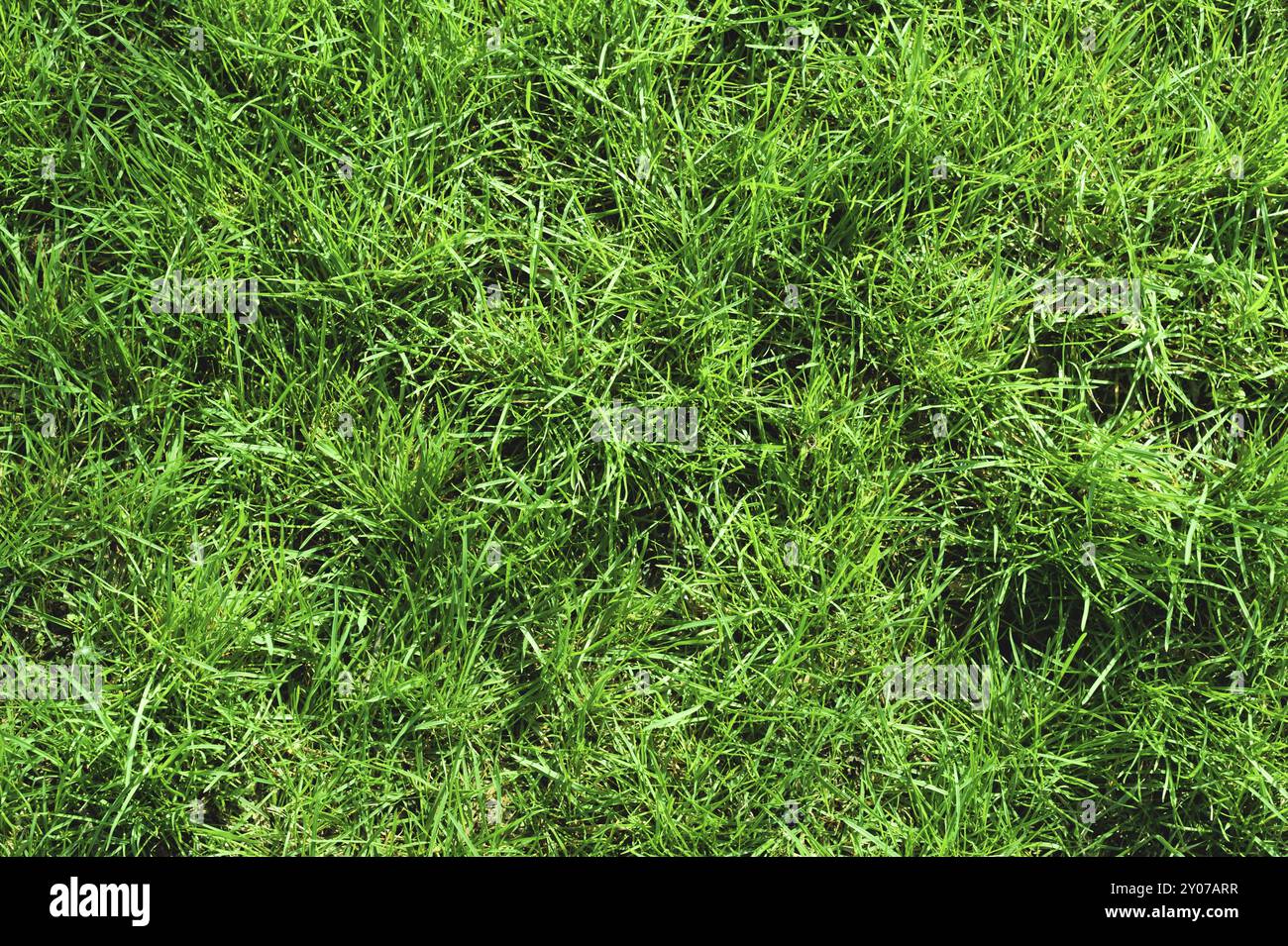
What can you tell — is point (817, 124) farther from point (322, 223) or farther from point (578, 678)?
point (578, 678)

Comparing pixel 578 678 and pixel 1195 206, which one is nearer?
pixel 578 678

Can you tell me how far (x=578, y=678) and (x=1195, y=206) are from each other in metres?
2.05

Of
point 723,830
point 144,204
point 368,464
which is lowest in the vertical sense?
point 723,830

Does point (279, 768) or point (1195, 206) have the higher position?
point (1195, 206)

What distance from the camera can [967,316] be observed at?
285 centimetres

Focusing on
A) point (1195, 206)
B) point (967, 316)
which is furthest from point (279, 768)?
point (1195, 206)

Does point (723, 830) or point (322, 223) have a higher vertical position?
point (322, 223)

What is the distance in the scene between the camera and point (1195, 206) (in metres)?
2.89

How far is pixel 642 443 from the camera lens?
2756mm

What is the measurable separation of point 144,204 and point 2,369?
1.86 feet

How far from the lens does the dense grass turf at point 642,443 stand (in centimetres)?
272

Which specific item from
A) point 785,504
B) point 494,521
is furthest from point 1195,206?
point 494,521

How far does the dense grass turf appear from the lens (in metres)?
2.72

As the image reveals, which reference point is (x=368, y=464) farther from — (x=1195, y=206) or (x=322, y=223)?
(x=1195, y=206)
